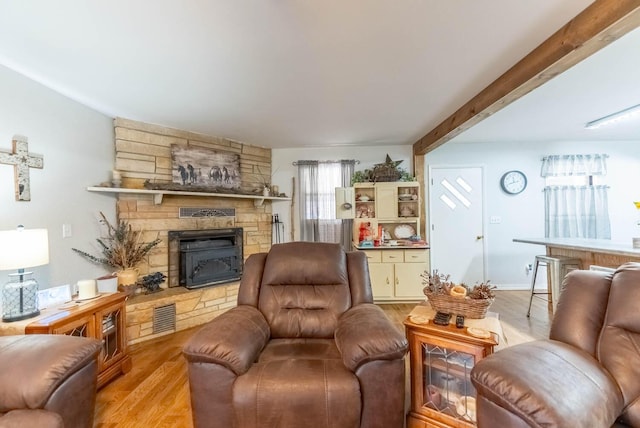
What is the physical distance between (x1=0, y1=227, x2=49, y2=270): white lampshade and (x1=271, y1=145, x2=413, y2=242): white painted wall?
3.09 metres

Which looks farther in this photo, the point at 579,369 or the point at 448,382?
the point at 448,382

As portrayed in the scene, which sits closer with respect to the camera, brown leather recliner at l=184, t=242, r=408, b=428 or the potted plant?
brown leather recliner at l=184, t=242, r=408, b=428

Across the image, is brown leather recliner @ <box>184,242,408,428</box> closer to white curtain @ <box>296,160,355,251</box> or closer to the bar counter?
the bar counter

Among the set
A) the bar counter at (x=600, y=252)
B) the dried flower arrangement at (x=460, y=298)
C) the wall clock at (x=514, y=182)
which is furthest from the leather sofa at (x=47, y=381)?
the wall clock at (x=514, y=182)

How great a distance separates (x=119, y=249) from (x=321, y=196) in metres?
2.69

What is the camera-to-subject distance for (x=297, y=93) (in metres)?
2.61

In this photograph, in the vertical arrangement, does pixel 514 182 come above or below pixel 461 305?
above

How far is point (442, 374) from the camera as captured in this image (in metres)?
1.57

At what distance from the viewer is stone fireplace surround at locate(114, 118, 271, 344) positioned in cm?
297

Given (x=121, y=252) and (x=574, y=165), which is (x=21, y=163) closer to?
(x=121, y=252)

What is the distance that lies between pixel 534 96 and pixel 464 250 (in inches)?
96.7

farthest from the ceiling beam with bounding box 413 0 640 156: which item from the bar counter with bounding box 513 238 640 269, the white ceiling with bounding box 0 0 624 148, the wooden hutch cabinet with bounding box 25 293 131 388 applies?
the wooden hutch cabinet with bounding box 25 293 131 388

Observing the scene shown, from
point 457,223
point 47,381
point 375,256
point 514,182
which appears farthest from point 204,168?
point 514,182

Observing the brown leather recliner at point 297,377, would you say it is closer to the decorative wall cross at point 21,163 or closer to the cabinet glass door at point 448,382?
the cabinet glass door at point 448,382
